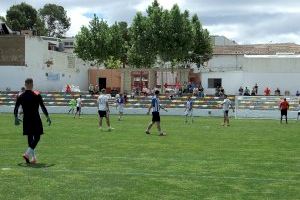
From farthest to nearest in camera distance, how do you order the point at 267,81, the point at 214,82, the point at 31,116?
1. the point at 214,82
2. the point at 267,81
3. the point at 31,116

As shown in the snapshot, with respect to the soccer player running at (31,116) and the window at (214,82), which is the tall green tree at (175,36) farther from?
the soccer player running at (31,116)

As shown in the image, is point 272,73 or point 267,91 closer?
point 267,91

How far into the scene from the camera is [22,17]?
311ft

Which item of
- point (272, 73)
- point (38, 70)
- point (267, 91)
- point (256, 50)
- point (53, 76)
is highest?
point (256, 50)

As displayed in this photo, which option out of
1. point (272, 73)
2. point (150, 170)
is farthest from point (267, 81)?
point (150, 170)

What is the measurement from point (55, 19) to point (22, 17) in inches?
754

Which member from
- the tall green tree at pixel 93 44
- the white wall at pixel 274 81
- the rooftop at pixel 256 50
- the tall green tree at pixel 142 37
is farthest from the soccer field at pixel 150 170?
the rooftop at pixel 256 50

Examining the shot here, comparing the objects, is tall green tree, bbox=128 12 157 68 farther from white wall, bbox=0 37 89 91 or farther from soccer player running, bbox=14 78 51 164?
soccer player running, bbox=14 78 51 164

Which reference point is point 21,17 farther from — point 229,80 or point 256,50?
point 229,80

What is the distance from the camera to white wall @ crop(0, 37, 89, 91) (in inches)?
2419

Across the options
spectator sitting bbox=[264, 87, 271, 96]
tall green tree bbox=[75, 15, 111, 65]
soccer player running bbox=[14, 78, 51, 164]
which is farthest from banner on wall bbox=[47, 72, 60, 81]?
soccer player running bbox=[14, 78, 51, 164]

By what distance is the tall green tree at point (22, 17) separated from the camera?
94188 millimetres

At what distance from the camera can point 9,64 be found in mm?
62000

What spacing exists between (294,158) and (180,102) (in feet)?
113
